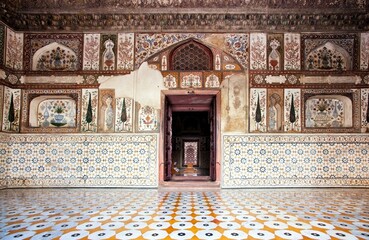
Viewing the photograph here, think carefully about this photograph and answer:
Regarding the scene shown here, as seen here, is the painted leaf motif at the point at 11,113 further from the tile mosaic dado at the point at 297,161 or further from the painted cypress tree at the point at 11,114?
the tile mosaic dado at the point at 297,161

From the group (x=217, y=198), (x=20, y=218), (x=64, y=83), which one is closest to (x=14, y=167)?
(x=64, y=83)

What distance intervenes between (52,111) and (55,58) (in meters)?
1.10

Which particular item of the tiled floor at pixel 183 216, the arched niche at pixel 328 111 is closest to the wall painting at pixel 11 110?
the tiled floor at pixel 183 216

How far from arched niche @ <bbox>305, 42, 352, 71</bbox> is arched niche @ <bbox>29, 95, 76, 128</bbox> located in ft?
16.1

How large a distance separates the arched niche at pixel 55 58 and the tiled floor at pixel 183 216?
2.55 metres

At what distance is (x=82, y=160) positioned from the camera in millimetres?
5191

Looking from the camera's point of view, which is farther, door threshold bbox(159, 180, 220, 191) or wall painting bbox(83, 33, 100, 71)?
wall painting bbox(83, 33, 100, 71)

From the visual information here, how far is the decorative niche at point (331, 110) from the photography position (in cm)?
521

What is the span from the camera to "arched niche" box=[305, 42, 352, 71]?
5367 mm

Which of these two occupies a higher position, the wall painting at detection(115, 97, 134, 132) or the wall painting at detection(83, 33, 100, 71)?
the wall painting at detection(83, 33, 100, 71)

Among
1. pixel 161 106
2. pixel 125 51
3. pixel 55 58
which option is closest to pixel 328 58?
pixel 161 106

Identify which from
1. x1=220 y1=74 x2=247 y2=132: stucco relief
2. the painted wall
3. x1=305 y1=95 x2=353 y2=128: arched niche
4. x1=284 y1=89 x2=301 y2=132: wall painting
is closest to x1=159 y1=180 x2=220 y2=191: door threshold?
the painted wall

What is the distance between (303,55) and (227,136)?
7.43 feet

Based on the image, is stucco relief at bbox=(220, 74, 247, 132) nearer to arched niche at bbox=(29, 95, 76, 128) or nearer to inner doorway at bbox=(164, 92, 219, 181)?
arched niche at bbox=(29, 95, 76, 128)
